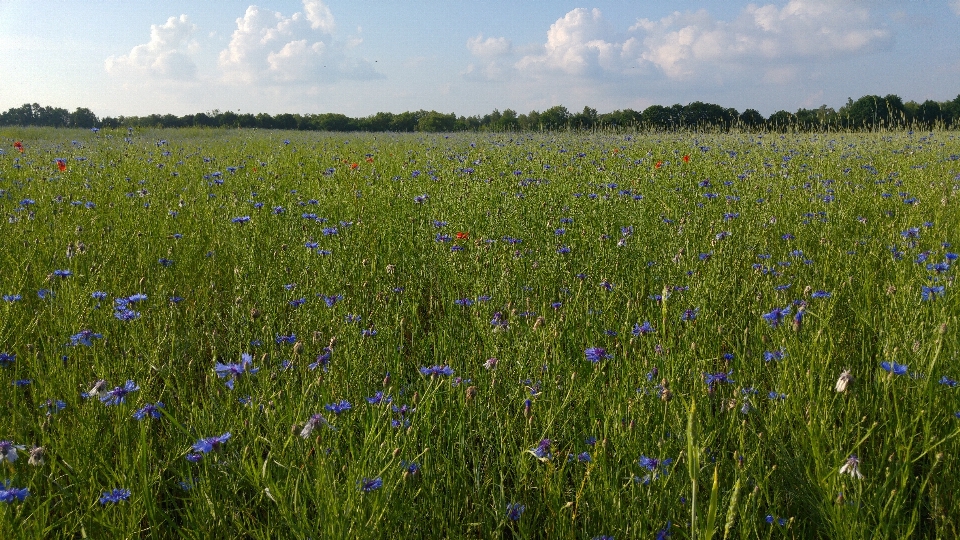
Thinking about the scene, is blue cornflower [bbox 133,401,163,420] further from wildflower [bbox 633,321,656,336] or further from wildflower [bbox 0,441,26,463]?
wildflower [bbox 633,321,656,336]

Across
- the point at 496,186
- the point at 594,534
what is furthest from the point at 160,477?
the point at 496,186

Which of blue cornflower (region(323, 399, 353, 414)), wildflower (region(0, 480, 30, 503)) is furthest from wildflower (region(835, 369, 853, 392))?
wildflower (region(0, 480, 30, 503))

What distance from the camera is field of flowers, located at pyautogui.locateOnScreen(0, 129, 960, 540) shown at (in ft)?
4.89

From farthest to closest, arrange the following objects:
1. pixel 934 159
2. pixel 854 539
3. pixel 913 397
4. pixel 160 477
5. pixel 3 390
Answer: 1. pixel 934 159
2. pixel 3 390
3. pixel 913 397
4. pixel 160 477
5. pixel 854 539

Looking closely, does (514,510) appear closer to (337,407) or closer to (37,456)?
(337,407)

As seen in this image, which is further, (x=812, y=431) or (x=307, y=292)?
(x=307, y=292)

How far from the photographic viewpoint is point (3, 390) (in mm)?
2025

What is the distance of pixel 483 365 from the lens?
6.71ft

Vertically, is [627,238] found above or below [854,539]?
above

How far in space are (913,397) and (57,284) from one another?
361cm

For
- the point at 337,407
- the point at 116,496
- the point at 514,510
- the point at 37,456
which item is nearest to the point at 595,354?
the point at 514,510

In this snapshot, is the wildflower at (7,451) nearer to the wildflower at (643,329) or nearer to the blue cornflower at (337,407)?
the blue cornflower at (337,407)

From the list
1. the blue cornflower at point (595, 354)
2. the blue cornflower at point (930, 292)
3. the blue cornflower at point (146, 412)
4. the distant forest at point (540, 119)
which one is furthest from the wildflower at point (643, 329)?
the distant forest at point (540, 119)

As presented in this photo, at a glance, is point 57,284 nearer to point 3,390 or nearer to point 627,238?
point 3,390
